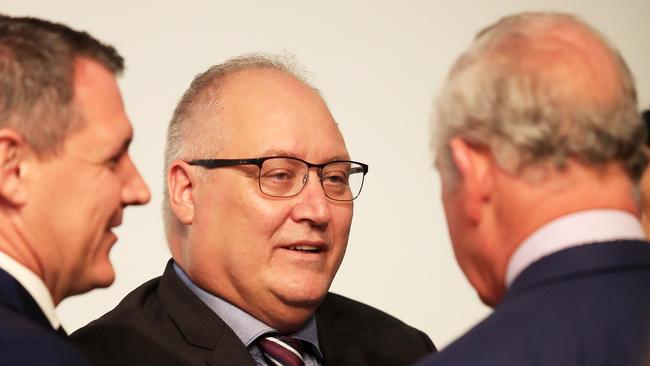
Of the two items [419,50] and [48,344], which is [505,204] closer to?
[48,344]

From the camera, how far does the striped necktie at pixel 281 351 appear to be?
275 centimetres

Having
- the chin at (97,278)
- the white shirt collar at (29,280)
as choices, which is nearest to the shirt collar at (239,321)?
the chin at (97,278)

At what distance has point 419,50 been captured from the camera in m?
4.00

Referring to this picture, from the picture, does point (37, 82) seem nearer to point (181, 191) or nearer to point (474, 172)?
point (474, 172)

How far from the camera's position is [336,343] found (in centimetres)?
291

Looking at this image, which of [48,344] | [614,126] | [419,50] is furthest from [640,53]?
[48,344]

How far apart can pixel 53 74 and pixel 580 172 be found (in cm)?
86

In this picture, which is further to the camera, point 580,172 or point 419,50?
point 419,50

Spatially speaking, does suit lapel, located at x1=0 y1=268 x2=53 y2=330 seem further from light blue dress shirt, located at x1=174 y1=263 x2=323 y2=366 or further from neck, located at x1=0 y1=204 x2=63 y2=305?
light blue dress shirt, located at x1=174 y1=263 x2=323 y2=366

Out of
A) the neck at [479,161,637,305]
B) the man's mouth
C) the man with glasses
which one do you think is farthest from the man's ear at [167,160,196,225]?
the neck at [479,161,637,305]

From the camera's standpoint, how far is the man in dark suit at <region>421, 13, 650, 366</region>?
1.61 m

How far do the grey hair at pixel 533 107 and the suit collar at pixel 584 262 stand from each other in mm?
130

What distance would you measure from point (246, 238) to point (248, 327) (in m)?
0.21

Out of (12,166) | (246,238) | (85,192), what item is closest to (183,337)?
(246,238)
